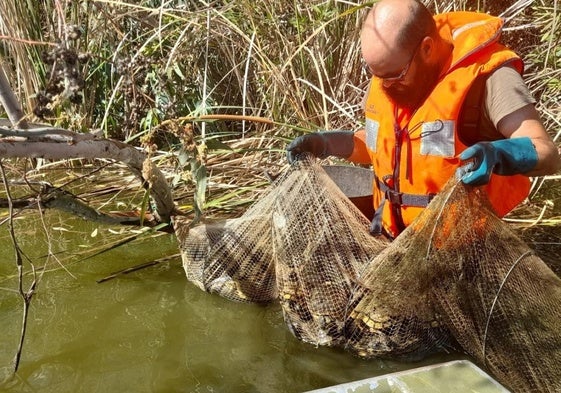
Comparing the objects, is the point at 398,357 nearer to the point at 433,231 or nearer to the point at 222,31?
the point at 433,231

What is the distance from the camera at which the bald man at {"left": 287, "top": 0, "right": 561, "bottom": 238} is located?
2.09 meters

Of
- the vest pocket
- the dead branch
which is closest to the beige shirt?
the vest pocket

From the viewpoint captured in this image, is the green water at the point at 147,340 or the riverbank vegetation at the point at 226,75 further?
the riverbank vegetation at the point at 226,75

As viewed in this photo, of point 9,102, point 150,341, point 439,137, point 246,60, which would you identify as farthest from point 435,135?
point 246,60

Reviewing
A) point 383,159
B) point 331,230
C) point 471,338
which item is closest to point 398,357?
point 471,338

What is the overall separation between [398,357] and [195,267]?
939 mm

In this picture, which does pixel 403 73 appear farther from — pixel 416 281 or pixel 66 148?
pixel 66 148

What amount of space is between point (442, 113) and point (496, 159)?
1.30 feet

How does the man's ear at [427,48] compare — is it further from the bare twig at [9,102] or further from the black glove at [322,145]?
the bare twig at [9,102]

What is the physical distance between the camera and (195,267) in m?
2.76

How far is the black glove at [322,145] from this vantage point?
8.52 ft

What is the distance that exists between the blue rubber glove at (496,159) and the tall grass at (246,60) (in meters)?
1.70

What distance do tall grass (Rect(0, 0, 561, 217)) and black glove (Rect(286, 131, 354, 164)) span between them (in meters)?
0.83

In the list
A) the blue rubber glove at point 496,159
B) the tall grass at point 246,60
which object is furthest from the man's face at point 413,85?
the tall grass at point 246,60
